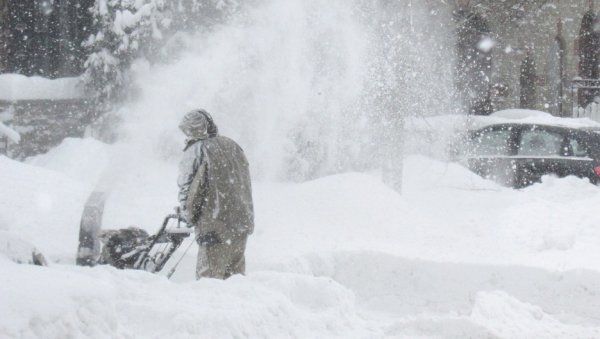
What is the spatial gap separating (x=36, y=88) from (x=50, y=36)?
73.9 inches

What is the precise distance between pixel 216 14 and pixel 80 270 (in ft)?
34.0

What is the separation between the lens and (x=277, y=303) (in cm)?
480

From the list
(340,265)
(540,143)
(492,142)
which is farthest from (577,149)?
(340,265)

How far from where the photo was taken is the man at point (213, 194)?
5.62 metres

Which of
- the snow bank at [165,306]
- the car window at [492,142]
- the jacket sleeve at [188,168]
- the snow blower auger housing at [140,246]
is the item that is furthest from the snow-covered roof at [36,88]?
the snow bank at [165,306]

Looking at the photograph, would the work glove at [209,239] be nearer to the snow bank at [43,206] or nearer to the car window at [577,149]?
the snow bank at [43,206]

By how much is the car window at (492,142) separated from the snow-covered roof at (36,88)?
797cm

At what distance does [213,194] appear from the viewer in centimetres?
562

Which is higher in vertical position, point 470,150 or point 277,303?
point 470,150

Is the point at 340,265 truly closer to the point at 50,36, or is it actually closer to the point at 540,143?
the point at 540,143

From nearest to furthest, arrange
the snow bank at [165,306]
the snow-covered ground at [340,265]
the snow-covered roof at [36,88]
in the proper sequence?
the snow bank at [165,306], the snow-covered ground at [340,265], the snow-covered roof at [36,88]

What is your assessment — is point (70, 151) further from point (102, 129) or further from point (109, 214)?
point (109, 214)

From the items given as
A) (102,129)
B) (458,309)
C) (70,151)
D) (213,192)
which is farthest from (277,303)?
(102,129)

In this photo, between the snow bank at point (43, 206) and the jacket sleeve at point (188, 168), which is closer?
the jacket sleeve at point (188, 168)
